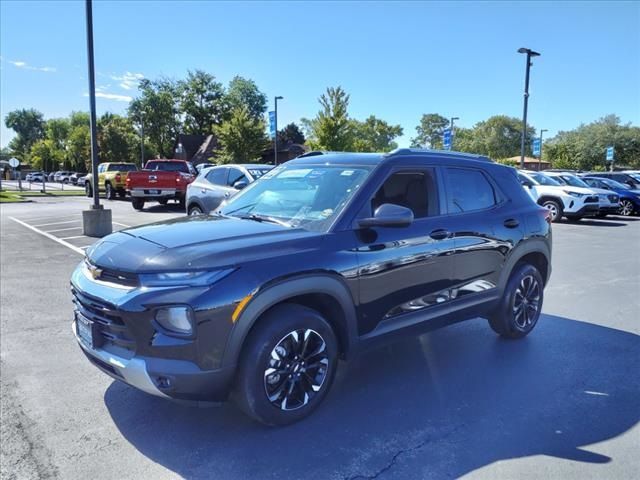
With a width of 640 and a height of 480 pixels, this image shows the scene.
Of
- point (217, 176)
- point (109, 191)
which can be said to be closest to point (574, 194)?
point (217, 176)

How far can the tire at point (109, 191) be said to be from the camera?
24.1 m

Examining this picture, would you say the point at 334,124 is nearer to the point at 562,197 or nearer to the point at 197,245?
the point at 562,197

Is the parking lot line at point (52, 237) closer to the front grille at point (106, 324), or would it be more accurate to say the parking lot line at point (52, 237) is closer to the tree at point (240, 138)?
the front grille at point (106, 324)

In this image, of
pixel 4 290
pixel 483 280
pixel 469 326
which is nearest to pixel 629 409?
pixel 483 280

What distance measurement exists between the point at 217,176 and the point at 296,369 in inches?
386

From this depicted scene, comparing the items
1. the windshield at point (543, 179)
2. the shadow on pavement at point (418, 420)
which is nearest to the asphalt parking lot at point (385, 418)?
the shadow on pavement at point (418, 420)

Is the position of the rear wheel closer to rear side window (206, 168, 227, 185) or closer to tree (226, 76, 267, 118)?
rear side window (206, 168, 227, 185)

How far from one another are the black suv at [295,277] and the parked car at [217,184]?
23.7 feet

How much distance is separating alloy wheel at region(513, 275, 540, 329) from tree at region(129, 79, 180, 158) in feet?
210

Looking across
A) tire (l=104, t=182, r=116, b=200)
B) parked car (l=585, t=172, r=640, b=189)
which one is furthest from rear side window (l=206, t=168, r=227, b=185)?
parked car (l=585, t=172, r=640, b=189)

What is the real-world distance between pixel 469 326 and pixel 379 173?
8.52 feet

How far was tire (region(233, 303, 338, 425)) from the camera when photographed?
2.89 m

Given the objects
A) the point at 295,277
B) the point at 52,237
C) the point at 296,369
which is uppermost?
the point at 295,277

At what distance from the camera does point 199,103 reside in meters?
67.7
